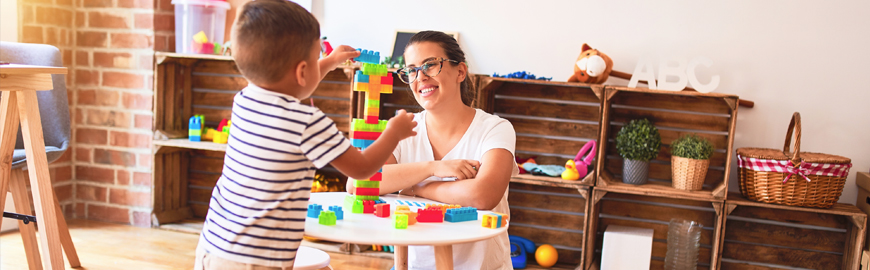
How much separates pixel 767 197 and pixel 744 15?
0.83m

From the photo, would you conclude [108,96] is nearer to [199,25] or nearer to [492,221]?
[199,25]

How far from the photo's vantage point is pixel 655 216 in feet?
10.4

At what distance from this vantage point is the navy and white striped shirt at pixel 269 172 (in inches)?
42.9

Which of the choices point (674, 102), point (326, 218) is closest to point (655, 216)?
point (674, 102)

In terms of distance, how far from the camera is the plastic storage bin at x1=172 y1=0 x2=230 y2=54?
334 cm

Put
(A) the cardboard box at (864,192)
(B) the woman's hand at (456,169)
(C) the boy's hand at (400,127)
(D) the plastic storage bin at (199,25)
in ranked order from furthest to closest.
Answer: (D) the plastic storage bin at (199,25) → (A) the cardboard box at (864,192) → (B) the woman's hand at (456,169) → (C) the boy's hand at (400,127)

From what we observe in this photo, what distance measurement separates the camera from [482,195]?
Answer: 5.24 feet

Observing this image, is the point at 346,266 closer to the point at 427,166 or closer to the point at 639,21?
the point at 427,166

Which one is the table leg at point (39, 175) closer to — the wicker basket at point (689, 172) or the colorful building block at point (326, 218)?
the colorful building block at point (326, 218)

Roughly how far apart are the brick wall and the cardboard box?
343 cm

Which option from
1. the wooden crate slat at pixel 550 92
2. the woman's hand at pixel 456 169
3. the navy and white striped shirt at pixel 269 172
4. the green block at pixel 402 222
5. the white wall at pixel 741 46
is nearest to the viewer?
the navy and white striped shirt at pixel 269 172

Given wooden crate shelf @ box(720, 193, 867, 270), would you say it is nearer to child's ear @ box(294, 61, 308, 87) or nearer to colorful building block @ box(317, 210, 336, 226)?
colorful building block @ box(317, 210, 336, 226)

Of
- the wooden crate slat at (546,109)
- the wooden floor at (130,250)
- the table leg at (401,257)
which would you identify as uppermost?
the wooden crate slat at (546,109)

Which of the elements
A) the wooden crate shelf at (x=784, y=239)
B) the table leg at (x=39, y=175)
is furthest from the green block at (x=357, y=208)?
the wooden crate shelf at (x=784, y=239)
